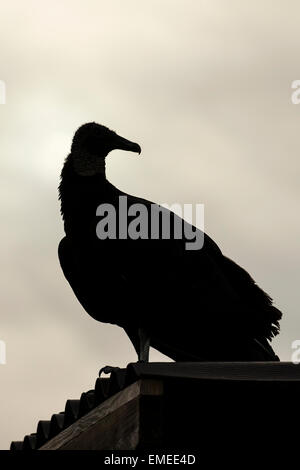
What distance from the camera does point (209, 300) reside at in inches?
225

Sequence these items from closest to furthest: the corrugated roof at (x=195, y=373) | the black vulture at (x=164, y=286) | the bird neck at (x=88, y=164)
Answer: the corrugated roof at (x=195, y=373), the black vulture at (x=164, y=286), the bird neck at (x=88, y=164)

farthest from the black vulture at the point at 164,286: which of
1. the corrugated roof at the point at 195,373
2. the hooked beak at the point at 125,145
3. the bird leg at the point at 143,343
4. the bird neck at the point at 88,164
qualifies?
the corrugated roof at the point at 195,373

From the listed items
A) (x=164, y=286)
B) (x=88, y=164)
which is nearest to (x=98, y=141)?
(x=88, y=164)

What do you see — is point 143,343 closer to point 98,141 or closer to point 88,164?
point 88,164

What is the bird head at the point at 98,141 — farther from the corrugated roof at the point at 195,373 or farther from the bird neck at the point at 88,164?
the corrugated roof at the point at 195,373

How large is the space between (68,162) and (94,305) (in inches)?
40.4

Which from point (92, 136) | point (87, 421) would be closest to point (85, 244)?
point (92, 136)

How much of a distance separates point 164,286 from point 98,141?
1.48 meters

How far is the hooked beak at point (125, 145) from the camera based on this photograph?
21.5ft

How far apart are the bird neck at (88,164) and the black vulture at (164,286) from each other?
142mm

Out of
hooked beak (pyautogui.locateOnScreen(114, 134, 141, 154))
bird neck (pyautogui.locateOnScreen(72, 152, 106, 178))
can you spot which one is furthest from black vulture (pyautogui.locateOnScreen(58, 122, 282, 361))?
hooked beak (pyautogui.locateOnScreen(114, 134, 141, 154))

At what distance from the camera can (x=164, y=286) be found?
227 inches

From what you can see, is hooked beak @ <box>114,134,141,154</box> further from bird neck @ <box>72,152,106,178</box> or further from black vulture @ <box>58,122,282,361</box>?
black vulture @ <box>58,122,282,361</box>

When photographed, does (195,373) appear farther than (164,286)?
No
